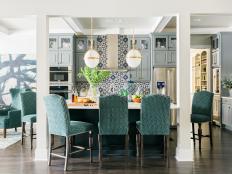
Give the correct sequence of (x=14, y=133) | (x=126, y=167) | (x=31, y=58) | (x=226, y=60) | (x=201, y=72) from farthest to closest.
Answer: (x=201, y=72) → (x=31, y=58) → (x=226, y=60) → (x=14, y=133) → (x=126, y=167)

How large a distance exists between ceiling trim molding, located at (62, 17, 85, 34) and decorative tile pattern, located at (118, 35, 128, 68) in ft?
3.66

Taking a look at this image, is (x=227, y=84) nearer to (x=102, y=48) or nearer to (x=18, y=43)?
(x=102, y=48)

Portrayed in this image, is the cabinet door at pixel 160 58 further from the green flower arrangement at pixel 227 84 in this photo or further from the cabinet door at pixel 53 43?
the cabinet door at pixel 53 43

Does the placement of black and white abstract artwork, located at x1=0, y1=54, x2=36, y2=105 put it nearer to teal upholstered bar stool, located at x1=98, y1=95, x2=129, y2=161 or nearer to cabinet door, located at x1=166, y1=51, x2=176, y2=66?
cabinet door, located at x1=166, y1=51, x2=176, y2=66

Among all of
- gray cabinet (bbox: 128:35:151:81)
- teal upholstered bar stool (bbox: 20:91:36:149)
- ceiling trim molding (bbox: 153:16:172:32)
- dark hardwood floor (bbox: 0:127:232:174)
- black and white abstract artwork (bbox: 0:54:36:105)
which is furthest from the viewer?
black and white abstract artwork (bbox: 0:54:36:105)

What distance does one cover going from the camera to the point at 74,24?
8.20 m

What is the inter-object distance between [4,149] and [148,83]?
479 centimetres

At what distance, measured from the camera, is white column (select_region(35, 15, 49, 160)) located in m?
5.13

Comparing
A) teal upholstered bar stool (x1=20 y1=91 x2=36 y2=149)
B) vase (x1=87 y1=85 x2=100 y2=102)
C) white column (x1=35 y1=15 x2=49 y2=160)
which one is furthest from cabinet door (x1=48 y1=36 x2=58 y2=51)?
white column (x1=35 y1=15 x2=49 y2=160)

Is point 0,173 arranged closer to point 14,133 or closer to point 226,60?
point 14,133

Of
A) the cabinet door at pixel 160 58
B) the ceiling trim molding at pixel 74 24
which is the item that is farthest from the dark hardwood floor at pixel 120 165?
the cabinet door at pixel 160 58

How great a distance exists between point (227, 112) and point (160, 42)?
8.47 feet

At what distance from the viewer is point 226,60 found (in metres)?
8.82

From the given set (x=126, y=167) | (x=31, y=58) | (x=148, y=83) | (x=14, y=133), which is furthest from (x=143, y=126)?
(x=31, y=58)
